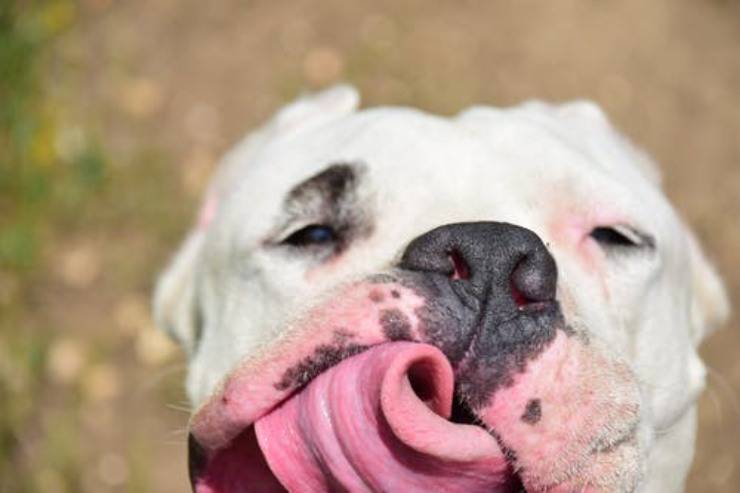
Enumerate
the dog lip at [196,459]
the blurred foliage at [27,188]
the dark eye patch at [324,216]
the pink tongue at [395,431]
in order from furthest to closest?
the blurred foliage at [27,188] → the dark eye patch at [324,216] → the dog lip at [196,459] → the pink tongue at [395,431]

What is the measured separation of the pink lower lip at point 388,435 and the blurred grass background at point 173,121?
2.60 metres

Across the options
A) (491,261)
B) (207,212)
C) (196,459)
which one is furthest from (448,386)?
(207,212)

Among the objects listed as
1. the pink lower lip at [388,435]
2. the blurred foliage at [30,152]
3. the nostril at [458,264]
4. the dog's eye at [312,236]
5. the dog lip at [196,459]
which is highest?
the blurred foliage at [30,152]

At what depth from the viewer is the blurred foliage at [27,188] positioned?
4.29m

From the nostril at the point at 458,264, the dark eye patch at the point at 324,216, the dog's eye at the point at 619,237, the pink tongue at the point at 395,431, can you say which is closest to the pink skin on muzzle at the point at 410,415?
the pink tongue at the point at 395,431

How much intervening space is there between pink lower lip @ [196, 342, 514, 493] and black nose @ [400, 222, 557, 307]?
18 centimetres

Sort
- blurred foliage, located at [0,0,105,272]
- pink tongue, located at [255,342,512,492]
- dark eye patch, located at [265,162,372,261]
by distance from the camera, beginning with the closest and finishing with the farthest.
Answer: pink tongue, located at [255,342,512,492] → dark eye patch, located at [265,162,372,261] → blurred foliage, located at [0,0,105,272]

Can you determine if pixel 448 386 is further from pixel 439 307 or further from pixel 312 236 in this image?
pixel 312 236

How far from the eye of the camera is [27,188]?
4797 mm

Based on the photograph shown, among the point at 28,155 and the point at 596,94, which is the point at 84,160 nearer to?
the point at 28,155

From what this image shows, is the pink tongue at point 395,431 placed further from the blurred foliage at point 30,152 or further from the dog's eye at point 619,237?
the blurred foliage at point 30,152

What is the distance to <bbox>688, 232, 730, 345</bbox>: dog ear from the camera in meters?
2.86

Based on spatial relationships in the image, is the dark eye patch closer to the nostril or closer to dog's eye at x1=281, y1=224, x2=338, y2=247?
dog's eye at x1=281, y1=224, x2=338, y2=247

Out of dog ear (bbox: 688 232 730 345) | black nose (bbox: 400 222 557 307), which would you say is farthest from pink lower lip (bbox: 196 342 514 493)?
dog ear (bbox: 688 232 730 345)
